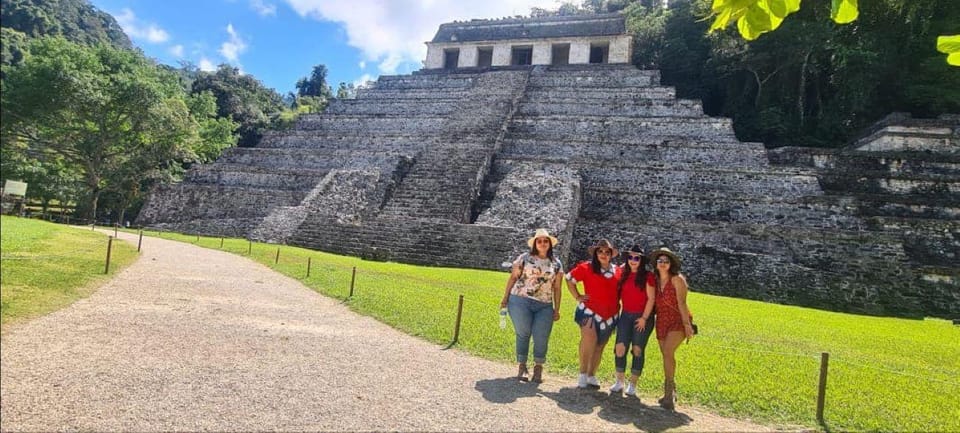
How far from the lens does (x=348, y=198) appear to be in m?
16.9

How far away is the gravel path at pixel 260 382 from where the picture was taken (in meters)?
3.14

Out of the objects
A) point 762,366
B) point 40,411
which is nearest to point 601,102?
point 762,366

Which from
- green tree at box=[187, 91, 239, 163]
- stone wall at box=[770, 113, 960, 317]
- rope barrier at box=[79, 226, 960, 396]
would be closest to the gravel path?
rope barrier at box=[79, 226, 960, 396]

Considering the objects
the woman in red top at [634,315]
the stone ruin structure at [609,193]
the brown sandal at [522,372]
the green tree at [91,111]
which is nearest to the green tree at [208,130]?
the green tree at [91,111]

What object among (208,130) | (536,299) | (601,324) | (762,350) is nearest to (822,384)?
(601,324)

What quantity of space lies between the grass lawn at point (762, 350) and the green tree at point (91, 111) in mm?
3724

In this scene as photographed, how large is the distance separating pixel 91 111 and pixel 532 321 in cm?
409

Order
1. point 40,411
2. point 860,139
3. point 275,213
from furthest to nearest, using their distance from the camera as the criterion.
Answer: point 860,139 → point 275,213 → point 40,411

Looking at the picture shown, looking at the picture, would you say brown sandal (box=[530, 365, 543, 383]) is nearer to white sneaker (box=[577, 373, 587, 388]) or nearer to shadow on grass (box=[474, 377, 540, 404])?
shadow on grass (box=[474, 377, 540, 404])

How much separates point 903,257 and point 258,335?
1317 cm

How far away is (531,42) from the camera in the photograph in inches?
1241

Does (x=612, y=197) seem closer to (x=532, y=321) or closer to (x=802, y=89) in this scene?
(x=532, y=321)

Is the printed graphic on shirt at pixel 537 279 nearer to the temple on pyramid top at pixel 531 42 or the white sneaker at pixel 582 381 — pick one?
the white sneaker at pixel 582 381

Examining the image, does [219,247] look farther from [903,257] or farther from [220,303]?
[903,257]
